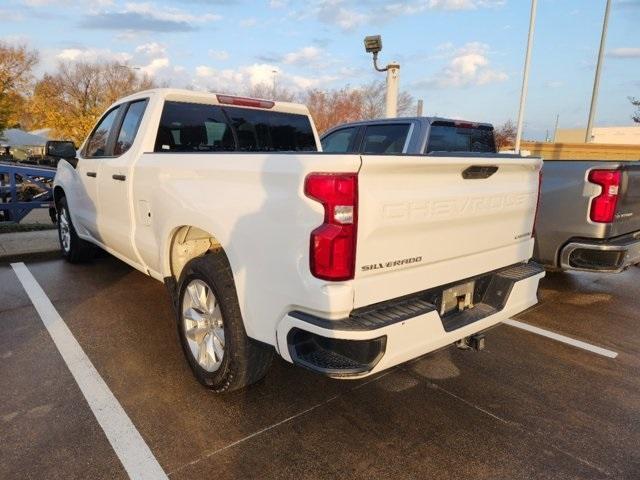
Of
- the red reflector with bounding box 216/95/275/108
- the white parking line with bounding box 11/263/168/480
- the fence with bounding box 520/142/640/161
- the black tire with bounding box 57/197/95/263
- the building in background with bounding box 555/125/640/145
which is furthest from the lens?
the building in background with bounding box 555/125/640/145

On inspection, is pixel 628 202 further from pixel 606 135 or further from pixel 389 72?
pixel 606 135

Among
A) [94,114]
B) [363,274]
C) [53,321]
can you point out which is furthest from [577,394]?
[94,114]

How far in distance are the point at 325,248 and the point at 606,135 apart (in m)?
58.7

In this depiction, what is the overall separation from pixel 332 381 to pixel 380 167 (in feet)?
5.57

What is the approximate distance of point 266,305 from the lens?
2.39 meters

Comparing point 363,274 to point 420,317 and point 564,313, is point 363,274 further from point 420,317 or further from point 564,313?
point 564,313

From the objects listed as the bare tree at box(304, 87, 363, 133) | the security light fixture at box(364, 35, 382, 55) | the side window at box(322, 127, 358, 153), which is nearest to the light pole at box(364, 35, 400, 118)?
the security light fixture at box(364, 35, 382, 55)

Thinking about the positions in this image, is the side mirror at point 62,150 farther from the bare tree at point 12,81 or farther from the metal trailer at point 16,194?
the bare tree at point 12,81

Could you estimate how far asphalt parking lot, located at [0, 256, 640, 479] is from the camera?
2389mm

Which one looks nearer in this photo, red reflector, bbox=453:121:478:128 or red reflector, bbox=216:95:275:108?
red reflector, bbox=216:95:275:108

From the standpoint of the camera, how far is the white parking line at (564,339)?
12.6ft

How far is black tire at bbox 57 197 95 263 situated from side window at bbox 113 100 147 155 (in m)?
1.87

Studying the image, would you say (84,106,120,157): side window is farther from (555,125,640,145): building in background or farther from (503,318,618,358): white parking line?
(555,125,640,145): building in background

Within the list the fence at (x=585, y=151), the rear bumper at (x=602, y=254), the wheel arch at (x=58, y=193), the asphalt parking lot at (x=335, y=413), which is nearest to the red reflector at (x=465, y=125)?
the rear bumper at (x=602, y=254)
